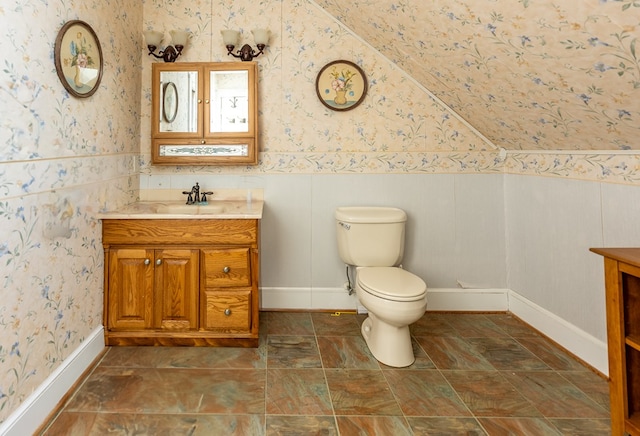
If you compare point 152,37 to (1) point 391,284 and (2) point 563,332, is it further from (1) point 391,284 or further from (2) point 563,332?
(2) point 563,332

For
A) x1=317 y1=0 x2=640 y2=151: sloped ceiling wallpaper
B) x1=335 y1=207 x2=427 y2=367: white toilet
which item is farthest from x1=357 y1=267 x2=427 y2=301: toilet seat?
x1=317 y1=0 x2=640 y2=151: sloped ceiling wallpaper

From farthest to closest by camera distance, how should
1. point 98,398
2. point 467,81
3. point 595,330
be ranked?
point 467,81 → point 595,330 → point 98,398

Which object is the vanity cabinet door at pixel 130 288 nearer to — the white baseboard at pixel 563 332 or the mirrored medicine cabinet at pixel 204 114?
the mirrored medicine cabinet at pixel 204 114

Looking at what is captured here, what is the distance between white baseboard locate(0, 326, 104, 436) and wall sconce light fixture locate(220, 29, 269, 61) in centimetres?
197

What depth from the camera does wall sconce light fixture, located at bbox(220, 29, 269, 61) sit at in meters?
2.65

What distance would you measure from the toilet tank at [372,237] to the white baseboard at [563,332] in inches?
37.1

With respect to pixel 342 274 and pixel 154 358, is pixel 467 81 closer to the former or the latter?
pixel 342 274


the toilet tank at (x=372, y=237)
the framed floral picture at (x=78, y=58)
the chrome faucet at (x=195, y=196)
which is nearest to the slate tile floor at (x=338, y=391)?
the toilet tank at (x=372, y=237)

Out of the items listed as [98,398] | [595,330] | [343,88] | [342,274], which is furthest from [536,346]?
[98,398]

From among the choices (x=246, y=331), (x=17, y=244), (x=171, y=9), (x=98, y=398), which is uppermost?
(x=171, y=9)

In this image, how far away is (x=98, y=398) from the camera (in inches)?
69.7

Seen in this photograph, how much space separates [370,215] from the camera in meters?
2.54

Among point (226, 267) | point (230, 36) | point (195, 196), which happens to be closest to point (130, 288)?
point (226, 267)

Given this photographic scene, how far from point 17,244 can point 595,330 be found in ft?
8.78
